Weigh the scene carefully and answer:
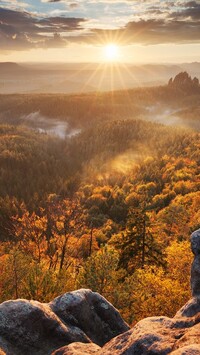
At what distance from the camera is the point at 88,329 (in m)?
24.5

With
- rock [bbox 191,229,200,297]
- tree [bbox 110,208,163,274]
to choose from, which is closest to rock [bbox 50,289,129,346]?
rock [bbox 191,229,200,297]

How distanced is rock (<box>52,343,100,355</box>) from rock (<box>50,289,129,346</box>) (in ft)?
11.7

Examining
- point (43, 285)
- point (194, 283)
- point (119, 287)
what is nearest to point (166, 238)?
point (119, 287)

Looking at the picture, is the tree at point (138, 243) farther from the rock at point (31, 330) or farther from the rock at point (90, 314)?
the rock at point (31, 330)

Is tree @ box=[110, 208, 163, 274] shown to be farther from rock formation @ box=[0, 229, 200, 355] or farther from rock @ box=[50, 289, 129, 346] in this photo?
rock formation @ box=[0, 229, 200, 355]

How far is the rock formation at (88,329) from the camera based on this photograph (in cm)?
1734

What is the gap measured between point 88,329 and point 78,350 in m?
4.82

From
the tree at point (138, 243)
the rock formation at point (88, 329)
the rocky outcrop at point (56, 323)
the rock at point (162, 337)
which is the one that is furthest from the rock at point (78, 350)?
the tree at point (138, 243)

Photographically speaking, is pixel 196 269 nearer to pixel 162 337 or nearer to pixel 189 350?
pixel 162 337

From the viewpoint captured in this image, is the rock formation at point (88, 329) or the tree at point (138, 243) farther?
the tree at point (138, 243)

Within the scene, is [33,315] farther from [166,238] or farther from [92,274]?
[166,238]

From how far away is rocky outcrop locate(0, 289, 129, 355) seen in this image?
2120cm

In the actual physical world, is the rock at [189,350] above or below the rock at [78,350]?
above

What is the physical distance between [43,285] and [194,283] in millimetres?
20606
